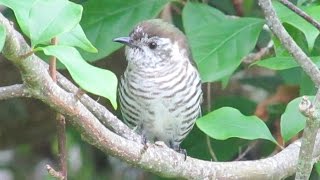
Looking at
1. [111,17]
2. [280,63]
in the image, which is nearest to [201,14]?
[111,17]

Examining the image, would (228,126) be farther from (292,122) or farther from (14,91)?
(14,91)

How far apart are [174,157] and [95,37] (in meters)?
0.88

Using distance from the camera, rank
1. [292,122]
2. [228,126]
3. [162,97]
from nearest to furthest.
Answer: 1. [228,126]
2. [292,122]
3. [162,97]

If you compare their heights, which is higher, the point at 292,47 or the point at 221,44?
the point at 292,47

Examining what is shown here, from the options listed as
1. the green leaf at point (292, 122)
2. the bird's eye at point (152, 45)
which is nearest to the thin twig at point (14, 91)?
A: the green leaf at point (292, 122)

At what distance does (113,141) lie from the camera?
6.21 feet

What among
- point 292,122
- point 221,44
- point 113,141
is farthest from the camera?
point 221,44

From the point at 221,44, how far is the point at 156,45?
1.38ft

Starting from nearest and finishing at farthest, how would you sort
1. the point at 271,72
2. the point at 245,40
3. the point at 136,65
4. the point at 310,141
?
the point at 310,141
the point at 245,40
the point at 136,65
the point at 271,72

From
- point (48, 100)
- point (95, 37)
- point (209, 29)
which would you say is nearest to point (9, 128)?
point (95, 37)

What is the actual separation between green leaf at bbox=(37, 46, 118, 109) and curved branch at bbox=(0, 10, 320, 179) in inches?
2.3

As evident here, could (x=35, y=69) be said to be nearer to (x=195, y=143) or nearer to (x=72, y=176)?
(x=195, y=143)

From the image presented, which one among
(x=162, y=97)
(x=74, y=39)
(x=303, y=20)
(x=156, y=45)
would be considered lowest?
(x=162, y=97)

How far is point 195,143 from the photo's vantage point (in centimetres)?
349
